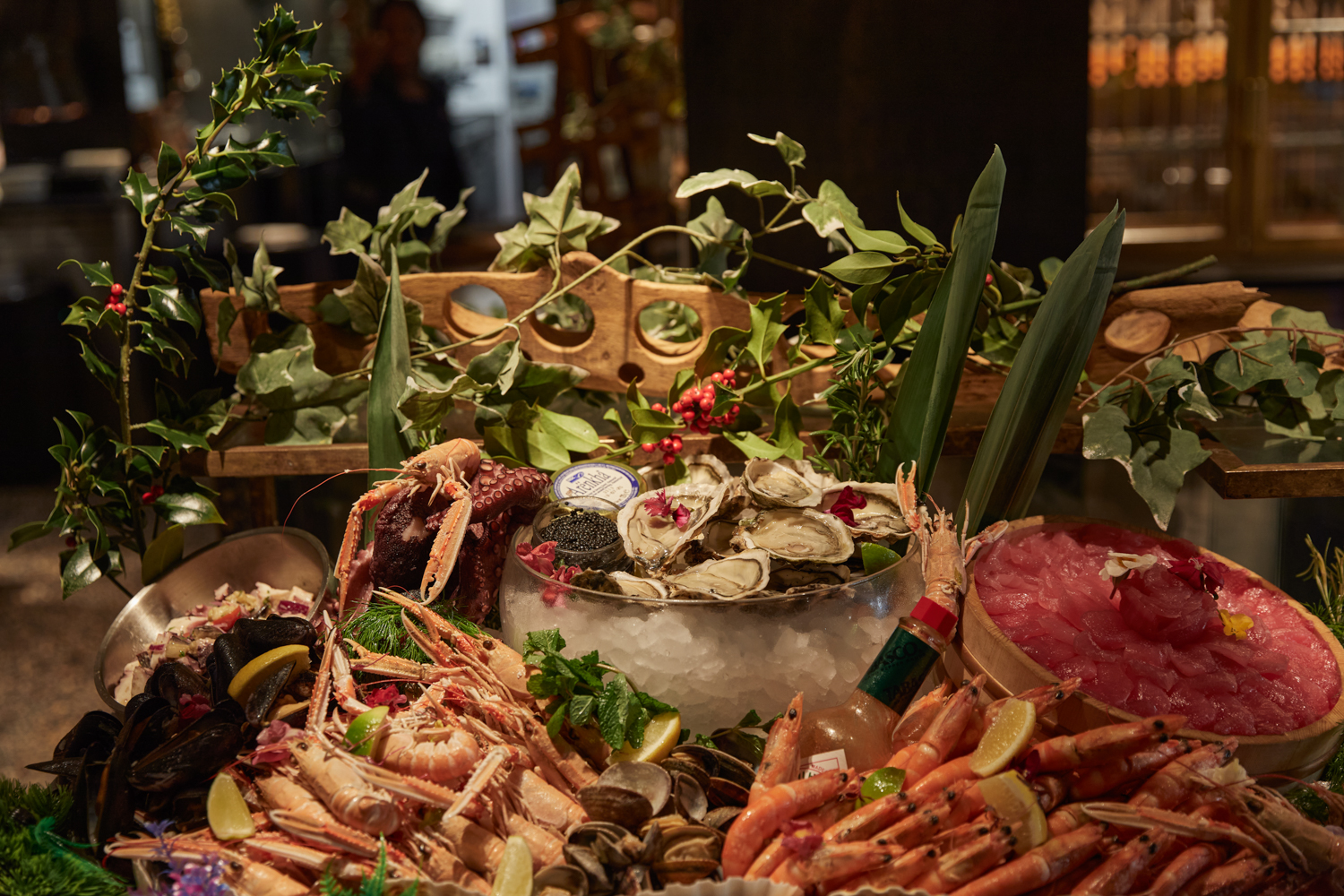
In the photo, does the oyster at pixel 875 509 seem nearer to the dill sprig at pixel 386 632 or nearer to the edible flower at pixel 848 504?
the edible flower at pixel 848 504

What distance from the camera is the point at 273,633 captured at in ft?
3.14

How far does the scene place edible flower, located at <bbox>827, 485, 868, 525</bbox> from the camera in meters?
0.99

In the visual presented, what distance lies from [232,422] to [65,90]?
11.1 feet

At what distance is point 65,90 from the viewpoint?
151 inches

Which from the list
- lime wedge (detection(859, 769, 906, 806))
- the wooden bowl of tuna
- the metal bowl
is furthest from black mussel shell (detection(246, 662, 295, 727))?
the wooden bowl of tuna

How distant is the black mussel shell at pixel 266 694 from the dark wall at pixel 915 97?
1212mm

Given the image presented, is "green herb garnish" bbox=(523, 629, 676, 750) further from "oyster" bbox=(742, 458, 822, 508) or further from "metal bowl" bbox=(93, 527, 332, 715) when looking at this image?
"metal bowl" bbox=(93, 527, 332, 715)

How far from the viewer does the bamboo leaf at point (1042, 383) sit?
38.6 inches

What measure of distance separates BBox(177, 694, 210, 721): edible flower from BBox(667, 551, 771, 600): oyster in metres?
0.46

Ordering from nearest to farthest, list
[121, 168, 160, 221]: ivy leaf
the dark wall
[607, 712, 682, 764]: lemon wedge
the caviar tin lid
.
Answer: [607, 712, 682, 764]: lemon wedge
the caviar tin lid
[121, 168, 160, 221]: ivy leaf
the dark wall

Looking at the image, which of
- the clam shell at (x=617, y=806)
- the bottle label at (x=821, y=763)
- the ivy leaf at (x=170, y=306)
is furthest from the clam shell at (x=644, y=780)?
the ivy leaf at (x=170, y=306)

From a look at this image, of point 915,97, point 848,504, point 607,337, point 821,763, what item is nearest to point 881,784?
point 821,763

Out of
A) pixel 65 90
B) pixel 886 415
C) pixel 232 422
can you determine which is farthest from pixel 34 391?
pixel 886 415

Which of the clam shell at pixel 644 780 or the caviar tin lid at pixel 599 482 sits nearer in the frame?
the clam shell at pixel 644 780
